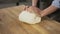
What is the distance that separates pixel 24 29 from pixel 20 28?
32mm

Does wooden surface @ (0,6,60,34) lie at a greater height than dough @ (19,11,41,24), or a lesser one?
lesser

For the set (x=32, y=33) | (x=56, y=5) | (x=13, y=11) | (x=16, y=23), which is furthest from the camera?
(x=13, y=11)

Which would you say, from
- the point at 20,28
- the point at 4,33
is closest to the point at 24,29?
the point at 20,28

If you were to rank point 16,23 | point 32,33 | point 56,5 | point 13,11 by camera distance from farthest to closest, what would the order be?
point 13,11 < point 56,5 < point 16,23 < point 32,33

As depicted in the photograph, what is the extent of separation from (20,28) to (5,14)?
334 millimetres

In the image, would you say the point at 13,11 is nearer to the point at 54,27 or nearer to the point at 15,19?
the point at 15,19

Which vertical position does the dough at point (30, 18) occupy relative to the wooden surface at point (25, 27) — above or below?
above

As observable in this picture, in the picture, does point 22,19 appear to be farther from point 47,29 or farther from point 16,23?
point 47,29

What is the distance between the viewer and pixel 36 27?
0.87m

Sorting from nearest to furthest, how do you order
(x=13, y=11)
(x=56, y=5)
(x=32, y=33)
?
(x=32, y=33), (x=56, y=5), (x=13, y=11)

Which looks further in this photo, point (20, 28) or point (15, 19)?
point (15, 19)

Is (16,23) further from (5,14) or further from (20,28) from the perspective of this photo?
(5,14)

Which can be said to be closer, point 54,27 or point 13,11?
point 54,27

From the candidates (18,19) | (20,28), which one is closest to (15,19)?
(18,19)
